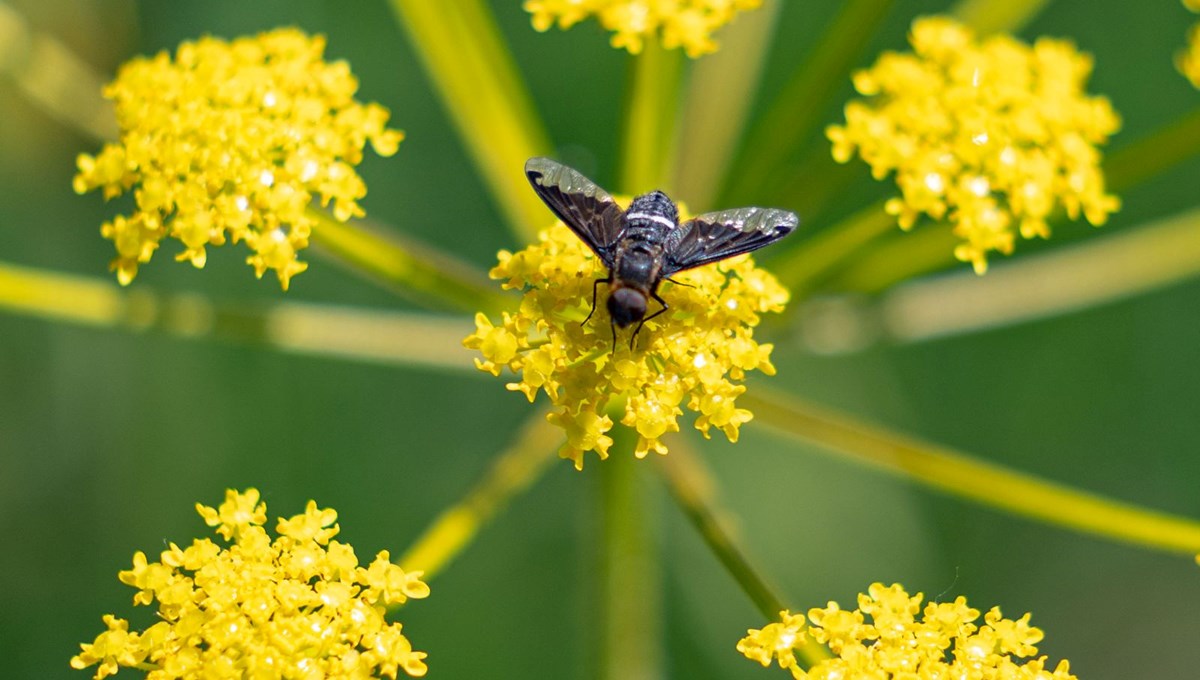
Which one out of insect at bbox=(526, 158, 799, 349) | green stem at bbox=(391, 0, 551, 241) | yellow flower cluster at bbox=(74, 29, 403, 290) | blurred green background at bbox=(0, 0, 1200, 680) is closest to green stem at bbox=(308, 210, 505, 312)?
yellow flower cluster at bbox=(74, 29, 403, 290)

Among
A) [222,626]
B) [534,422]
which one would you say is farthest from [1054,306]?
[222,626]

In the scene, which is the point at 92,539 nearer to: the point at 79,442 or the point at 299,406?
the point at 79,442

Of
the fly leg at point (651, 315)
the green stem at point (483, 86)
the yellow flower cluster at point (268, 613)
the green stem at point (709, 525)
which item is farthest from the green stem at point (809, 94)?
the yellow flower cluster at point (268, 613)

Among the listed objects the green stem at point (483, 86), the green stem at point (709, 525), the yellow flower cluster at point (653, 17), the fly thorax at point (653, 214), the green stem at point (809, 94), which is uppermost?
the green stem at point (483, 86)

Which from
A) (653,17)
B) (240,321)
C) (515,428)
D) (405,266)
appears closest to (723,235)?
(653,17)

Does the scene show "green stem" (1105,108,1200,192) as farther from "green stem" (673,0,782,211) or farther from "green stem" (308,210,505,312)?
"green stem" (308,210,505,312)

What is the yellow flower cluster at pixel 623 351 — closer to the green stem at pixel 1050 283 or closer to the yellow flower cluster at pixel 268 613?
the yellow flower cluster at pixel 268 613
